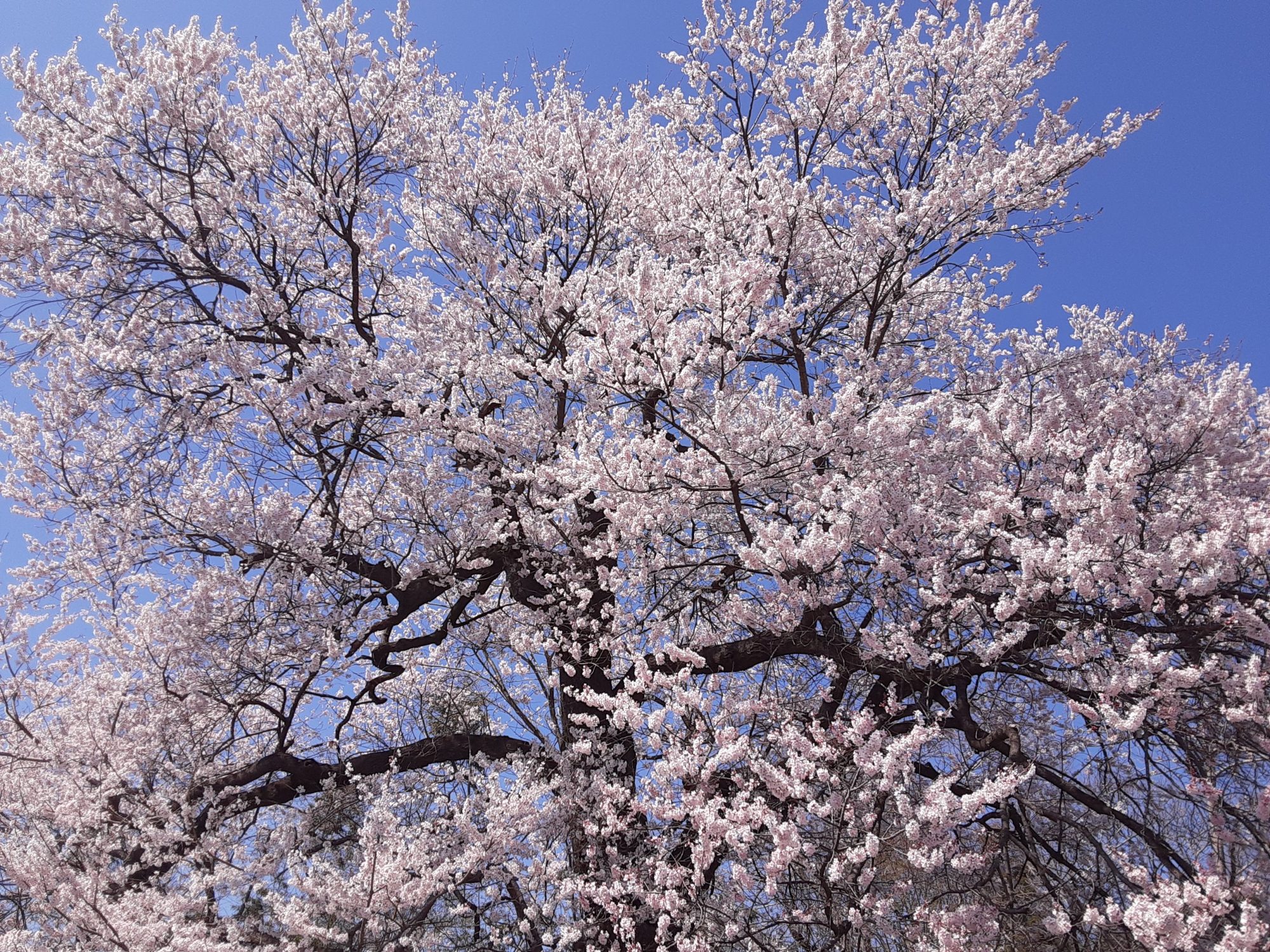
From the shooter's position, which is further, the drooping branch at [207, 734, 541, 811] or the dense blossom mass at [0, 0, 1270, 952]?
the drooping branch at [207, 734, 541, 811]

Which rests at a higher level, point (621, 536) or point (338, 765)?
point (621, 536)

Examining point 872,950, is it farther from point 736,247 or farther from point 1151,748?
point 736,247

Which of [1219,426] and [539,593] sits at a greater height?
[1219,426]

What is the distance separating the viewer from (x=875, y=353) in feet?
25.7

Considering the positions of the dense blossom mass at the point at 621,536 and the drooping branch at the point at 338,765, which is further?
the drooping branch at the point at 338,765

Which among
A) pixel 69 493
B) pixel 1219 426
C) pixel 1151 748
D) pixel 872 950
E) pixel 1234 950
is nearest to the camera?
pixel 1234 950

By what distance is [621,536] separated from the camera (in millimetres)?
6805

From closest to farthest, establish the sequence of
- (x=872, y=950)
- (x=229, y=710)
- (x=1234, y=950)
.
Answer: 1. (x=1234, y=950)
2. (x=872, y=950)
3. (x=229, y=710)

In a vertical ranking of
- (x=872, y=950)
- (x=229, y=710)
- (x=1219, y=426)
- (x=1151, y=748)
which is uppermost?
(x=1219, y=426)

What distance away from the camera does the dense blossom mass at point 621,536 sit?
514 centimetres

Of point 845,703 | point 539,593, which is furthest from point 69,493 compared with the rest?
point 845,703

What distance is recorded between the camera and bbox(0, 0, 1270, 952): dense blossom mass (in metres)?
5.14

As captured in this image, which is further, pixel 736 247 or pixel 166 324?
pixel 736 247

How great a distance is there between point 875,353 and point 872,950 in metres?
4.76
